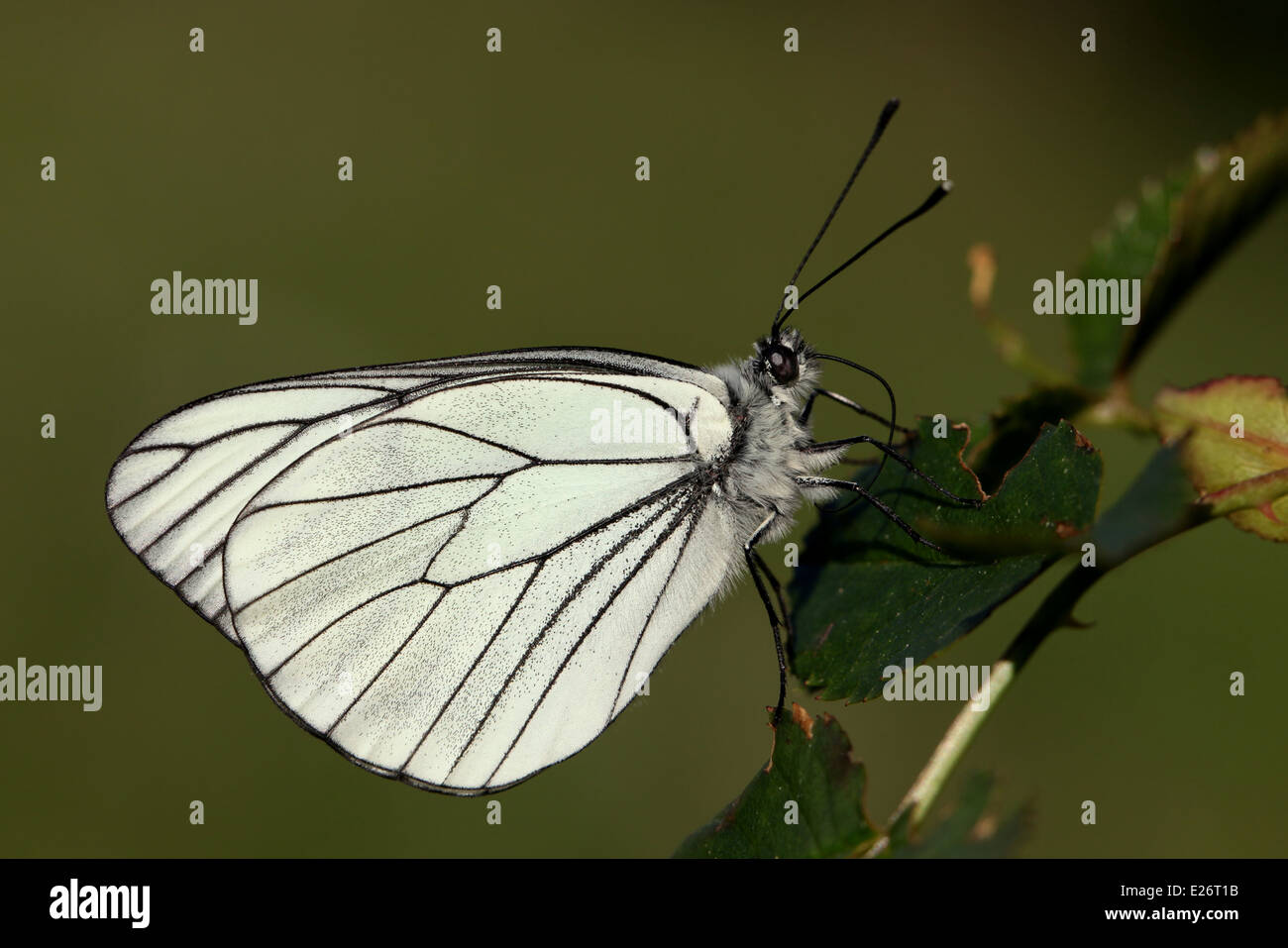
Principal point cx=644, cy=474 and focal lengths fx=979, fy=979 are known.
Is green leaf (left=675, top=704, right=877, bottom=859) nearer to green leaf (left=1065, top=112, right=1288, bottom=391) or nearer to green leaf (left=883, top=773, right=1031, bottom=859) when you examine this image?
green leaf (left=883, top=773, right=1031, bottom=859)

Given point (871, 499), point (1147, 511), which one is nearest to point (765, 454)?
point (871, 499)

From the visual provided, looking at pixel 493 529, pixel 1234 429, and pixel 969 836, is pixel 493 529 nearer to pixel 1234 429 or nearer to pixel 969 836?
pixel 969 836

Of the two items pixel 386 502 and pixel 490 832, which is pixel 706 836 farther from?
pixel 490 832

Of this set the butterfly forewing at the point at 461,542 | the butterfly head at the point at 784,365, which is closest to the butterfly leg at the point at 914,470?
the butterfly head at the point at 784,365

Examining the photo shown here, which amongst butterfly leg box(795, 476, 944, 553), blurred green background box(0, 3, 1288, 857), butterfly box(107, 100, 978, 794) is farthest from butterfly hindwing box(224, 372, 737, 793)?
blurred green background box(0, 3, 1288, 857)

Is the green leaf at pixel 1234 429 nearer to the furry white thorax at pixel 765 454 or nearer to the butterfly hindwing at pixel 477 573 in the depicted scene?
the furry white thorax at pixel 765 454

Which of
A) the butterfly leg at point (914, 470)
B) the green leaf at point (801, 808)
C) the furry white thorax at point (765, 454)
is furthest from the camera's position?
the furry white thorax at point (765, 454)

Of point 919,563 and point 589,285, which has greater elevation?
point 589,285
